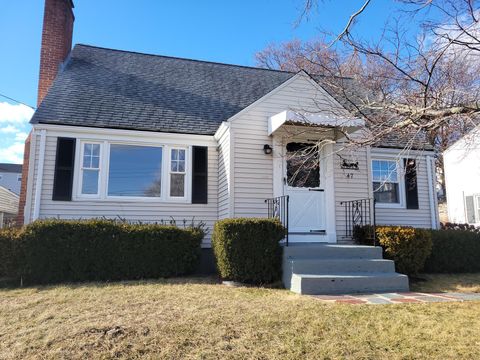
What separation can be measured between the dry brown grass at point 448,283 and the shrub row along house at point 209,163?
76.0 inches

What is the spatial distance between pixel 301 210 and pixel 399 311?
412cm

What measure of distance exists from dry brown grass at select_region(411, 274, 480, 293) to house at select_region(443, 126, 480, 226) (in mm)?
10055

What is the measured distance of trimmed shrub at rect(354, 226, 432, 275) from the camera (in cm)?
739

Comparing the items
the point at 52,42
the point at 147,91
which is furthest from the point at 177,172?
the point at 52,42

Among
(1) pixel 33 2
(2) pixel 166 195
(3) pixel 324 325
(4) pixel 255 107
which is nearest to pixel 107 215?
(2) pixel 166 195

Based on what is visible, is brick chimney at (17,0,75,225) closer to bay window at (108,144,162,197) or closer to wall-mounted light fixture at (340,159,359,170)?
bay window at (108,144,162,197)

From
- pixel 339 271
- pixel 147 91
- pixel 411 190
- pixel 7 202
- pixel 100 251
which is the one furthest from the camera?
pixel 7 202

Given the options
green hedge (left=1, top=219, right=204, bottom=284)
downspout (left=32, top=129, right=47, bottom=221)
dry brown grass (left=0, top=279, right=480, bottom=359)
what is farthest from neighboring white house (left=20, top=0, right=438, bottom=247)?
dry brown grass (left=0, top=279, right=480, bottom=359)

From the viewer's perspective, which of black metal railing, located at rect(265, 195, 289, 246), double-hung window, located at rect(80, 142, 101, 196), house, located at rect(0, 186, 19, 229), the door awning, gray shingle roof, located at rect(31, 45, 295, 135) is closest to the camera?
the door awning

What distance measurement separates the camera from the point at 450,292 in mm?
6477

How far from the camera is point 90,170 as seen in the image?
8.91 m

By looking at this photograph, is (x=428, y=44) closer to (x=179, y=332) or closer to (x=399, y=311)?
(x=399, y=311)

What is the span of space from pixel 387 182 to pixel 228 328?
25.1 feet

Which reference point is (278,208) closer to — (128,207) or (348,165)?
(348,165)
